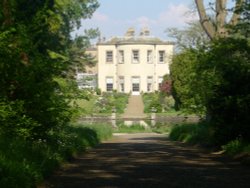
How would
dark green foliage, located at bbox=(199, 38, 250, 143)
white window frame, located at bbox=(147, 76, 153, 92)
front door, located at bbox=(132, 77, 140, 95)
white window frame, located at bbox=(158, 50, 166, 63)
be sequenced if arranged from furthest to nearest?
white window frame, located at bbox=(158, 50, 166, 63) → white window frame, located at bbox=(147, 76, 153, 92) → front door, located at bbox=(132, 77, 140, 95) → dark green foliage, located at bbox=(199, 38, 250, 143)

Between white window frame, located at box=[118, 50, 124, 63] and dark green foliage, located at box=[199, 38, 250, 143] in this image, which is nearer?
dark green foliage, located at box=[199, 38, 250, 143]

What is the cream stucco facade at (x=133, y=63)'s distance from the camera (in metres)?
86.9

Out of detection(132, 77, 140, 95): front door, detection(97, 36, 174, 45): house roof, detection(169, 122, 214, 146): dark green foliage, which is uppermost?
detection(97, 36, 174, 45): house roof

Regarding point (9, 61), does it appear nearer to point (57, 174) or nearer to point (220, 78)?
point (57, 174)

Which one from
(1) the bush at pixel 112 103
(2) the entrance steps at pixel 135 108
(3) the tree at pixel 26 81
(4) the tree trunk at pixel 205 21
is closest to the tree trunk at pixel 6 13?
(3) the tree at pixel 26 81

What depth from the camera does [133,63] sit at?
88125 millimetres

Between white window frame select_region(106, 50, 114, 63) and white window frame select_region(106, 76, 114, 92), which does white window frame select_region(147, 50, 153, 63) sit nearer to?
white window frame select_region(106, 50, 114, 63)

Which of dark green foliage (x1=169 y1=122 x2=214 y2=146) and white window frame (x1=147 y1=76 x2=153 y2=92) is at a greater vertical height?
white window frame (x1=147 y1=76 x2=153 y2=92)

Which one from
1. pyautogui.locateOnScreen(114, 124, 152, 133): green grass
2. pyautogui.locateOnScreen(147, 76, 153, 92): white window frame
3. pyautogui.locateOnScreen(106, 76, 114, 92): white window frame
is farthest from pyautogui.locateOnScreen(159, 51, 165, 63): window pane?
pyautogui.locateOnScreen(114, 124, 152, 133): green grass

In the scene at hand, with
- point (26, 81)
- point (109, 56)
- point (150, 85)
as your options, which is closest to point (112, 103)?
point (150, 85)

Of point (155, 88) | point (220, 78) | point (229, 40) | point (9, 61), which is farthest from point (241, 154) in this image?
point (155, 88)

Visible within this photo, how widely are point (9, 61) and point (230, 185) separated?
6199 millimetres

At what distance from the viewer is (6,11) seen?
602 inches

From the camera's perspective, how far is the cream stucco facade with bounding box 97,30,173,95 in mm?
86875
